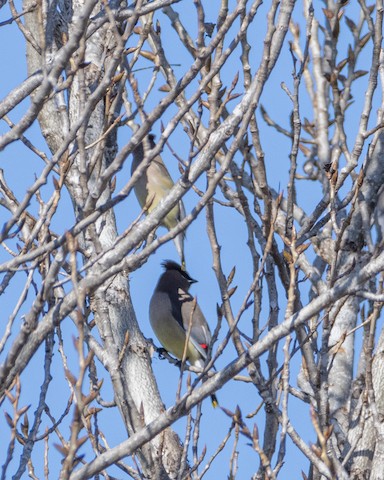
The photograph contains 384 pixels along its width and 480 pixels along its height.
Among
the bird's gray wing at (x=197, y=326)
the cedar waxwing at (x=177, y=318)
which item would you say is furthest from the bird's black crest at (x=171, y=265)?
the bird's gray wing at (x=197, y=326)

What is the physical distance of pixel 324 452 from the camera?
2760 mm

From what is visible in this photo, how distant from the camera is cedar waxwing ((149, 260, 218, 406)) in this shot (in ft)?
23.1

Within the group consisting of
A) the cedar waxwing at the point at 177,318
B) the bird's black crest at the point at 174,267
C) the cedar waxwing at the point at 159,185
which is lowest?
the cedar waxwing at the point at 177,318

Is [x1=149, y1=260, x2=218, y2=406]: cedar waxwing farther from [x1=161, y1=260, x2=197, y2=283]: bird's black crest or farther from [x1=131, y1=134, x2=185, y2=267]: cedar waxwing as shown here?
[x1=131, y1=134, x2=185, y2=267]: cedar waxwing

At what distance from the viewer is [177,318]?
722cm

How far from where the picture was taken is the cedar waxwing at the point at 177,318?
705 centimetres

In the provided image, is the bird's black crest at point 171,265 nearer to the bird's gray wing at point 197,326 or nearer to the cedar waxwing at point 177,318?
the cedar waxwing at point 177,318

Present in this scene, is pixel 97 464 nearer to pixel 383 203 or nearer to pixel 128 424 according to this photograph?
pixel 128 424

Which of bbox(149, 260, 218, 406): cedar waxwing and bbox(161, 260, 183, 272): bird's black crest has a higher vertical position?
bbox(161, 260, 183, 272): bird's black crest

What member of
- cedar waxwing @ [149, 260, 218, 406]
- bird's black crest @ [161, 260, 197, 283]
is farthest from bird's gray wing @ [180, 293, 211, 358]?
bird's black crest @ [161, 260, 197, 283]

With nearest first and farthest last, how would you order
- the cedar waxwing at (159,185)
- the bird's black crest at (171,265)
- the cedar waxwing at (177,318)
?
the cedar waxwing at (177,318) → the cedar waxwing at (159,185) → the bird's black crest at (171,265)

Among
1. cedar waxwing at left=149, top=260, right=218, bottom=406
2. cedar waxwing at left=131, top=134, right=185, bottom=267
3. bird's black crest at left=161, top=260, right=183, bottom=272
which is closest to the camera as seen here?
cedar waxwing at left=149, top=260, right=218, bottom=406

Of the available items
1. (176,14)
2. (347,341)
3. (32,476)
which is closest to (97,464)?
(32,476)

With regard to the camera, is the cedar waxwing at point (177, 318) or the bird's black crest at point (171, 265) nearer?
the cedar waxwing at point (177, 318)
